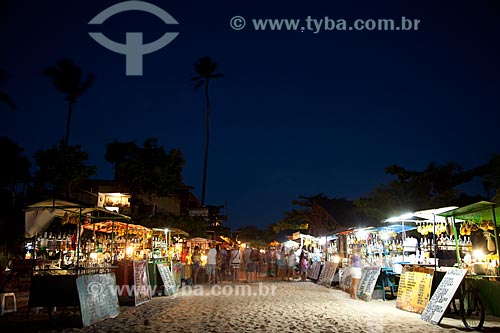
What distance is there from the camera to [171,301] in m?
13.1

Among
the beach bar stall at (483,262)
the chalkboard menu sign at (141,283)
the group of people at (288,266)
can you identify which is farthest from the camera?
the group of people at (288,266)

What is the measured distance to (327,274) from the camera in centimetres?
1906

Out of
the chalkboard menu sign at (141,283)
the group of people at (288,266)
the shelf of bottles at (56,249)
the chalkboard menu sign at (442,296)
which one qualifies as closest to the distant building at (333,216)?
the group of people at (288,266)

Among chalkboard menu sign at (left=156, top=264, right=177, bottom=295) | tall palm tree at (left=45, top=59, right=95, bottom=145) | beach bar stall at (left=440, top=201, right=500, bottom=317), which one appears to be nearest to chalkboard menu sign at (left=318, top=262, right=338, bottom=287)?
chalkboard menu sign at (left=156, top=264, right=177, bottom=295)

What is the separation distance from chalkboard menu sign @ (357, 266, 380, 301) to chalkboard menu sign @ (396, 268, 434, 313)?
182 cm

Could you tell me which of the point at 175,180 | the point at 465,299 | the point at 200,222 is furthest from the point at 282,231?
the point at 465,299

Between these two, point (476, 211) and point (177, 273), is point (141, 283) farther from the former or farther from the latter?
point (476, 211)

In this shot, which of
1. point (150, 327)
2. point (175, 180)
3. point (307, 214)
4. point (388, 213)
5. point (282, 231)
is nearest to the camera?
point (150, 327)

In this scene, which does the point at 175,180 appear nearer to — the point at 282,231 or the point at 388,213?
the point at 388,213

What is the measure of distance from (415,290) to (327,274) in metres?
8.69

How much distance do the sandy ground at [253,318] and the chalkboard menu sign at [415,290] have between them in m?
0.27

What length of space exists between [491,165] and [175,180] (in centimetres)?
2152

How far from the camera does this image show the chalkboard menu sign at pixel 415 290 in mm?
10117

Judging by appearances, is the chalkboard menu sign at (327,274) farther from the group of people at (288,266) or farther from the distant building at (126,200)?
the distant building at (126,200)
